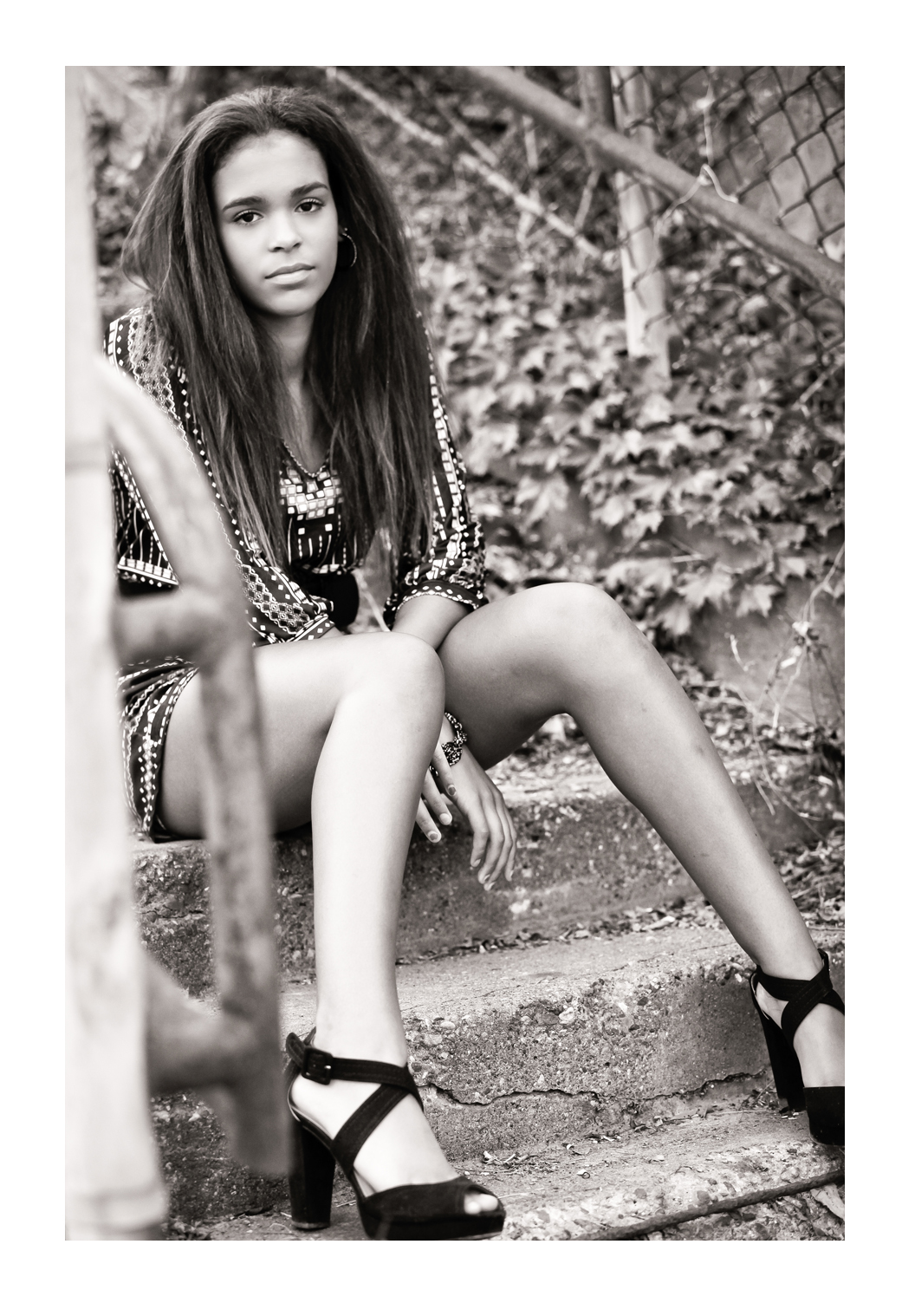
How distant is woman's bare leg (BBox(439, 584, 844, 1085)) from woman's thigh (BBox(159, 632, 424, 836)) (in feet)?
0.75

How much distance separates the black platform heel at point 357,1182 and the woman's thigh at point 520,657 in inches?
20.9

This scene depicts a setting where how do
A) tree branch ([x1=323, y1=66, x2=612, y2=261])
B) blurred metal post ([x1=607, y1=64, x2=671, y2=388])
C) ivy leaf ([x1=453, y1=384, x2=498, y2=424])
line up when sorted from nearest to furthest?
blurred metal post ([x1=607, y1=64, x2=671, y2=388])
ivy leaf ([x1=453, y1=384, x2=498, y2=424])
tree branch ([x1=323, y1=66, x2=612, y2=261])

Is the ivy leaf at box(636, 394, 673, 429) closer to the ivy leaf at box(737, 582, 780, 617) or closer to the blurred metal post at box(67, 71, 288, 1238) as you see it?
the ivy leaf at box(737, 582, 780, 617)

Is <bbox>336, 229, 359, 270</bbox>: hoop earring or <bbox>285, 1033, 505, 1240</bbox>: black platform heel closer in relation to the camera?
<bbox>285, 1033, 505, 1240</bbox>: black platform heel

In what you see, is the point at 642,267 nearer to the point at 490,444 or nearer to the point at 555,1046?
the point at 490,444

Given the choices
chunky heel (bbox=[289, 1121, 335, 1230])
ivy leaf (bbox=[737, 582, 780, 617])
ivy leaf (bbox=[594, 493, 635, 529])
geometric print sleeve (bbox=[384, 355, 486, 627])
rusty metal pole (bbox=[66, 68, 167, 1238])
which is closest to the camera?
rusty metal pole (bbox=[66, 68, 167, 1238])

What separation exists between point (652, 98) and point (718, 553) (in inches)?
40.2

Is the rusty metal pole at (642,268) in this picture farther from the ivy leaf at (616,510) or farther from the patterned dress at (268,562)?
the patterned dress at (268,562)

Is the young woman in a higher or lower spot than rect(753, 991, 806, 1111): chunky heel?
higher

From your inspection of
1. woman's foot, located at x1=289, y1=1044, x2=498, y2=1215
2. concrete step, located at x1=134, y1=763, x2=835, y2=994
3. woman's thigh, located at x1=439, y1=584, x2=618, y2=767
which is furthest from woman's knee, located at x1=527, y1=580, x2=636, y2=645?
woman's foot, located at x1=289, y1=1044, x2=498, y2=1215

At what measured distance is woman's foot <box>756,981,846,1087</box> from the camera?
1539 mm

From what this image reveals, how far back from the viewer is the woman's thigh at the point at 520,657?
163cm

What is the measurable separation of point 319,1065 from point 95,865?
0.67 metres

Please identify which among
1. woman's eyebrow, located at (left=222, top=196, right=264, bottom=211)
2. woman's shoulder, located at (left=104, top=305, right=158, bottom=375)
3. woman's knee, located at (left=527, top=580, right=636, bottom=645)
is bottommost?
woman's knee, located at (left=527, top=580, right=636, bottom=645)
